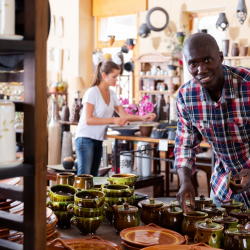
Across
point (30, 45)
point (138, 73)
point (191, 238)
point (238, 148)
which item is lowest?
point (191, 238)

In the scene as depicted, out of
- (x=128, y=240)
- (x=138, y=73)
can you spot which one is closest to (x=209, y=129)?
(x=128, y=240)

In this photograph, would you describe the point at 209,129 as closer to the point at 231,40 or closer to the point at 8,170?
the point at 8,170

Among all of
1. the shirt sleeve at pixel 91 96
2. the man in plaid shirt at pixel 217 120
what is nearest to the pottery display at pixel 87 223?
the man in plaid shirt at pixel 217 120

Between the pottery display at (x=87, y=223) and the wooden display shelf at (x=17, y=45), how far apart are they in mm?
926

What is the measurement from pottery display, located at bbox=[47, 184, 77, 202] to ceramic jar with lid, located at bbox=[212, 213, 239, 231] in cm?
63

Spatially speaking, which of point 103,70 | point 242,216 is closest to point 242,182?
point 242,216

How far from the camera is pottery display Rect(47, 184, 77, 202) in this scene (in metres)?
1.96

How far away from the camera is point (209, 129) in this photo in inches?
86.6

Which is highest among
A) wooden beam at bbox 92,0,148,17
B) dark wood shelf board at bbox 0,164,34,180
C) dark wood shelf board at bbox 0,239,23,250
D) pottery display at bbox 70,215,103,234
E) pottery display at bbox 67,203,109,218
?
wooden beam at bbox 92,0,148,17

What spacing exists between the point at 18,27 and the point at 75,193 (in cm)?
98

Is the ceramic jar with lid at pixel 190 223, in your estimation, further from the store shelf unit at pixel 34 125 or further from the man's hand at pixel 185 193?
the store shelf unit at pixel 34 125

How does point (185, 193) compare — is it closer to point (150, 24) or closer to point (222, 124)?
point (222, 124)

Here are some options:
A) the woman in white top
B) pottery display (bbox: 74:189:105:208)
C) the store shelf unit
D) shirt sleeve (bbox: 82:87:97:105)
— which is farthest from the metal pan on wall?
the store shelf unit

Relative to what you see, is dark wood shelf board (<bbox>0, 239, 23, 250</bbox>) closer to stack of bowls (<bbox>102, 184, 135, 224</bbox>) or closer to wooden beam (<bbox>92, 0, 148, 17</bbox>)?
stack of bowls (<bbox>102, 184, 135, 224</bbox>)
